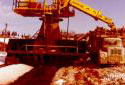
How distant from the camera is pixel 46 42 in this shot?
16.0 meters

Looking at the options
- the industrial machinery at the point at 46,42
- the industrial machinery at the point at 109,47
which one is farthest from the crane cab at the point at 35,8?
the industrial machinery at the point at 109,47

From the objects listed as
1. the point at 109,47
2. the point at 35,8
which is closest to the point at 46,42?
the point at 35,8

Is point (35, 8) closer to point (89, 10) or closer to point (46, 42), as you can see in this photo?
point (46, 42)

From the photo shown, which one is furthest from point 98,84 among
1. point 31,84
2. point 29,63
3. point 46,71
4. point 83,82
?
point 29,63

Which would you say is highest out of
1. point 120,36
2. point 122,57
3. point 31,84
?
point 120,36

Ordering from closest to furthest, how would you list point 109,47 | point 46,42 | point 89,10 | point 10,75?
point 10,75 < point 109,47 < point 46,42 < point 89,10

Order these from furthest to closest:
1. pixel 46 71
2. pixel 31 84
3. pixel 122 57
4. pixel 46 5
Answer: pixel 46 5
pixel 46 71
pixel 122 57
pixel 31 84

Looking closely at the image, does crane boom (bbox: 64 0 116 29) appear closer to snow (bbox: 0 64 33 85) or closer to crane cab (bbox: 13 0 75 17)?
crane cab (bbox: 13 0 75 17)

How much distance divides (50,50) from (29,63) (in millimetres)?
1822

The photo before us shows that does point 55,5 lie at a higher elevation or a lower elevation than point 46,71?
higher

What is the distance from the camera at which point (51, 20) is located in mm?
16750

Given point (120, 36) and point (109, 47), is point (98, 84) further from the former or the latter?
point (120, 36)

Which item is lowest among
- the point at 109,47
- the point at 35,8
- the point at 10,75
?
the point at 10,75

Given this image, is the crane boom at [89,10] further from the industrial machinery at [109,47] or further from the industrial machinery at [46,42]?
the industrial machinery at [109,47]
